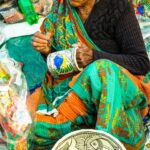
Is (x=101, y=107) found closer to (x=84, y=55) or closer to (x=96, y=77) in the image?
(x=96, y=77)

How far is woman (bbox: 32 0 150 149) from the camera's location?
167 cm

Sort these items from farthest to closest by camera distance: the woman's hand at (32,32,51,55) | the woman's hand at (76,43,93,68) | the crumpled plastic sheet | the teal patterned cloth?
1. the teal patterned cloth
2. the woman's hand at (32,32,51,55)
3. the woman's hand at (76,43,93,68)
4. the crumpled plastic sheet

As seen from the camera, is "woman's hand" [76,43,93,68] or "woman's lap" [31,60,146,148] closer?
"woman's lap" [31,60,146,148]

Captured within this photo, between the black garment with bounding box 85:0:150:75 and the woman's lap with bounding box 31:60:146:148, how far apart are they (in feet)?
0.60

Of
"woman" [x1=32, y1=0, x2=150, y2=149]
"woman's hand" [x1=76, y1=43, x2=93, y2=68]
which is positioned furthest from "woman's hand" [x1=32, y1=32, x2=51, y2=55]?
"woman's hand" [x1=76, y1=43, x2=93, y2=68]

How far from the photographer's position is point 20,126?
4.32ft

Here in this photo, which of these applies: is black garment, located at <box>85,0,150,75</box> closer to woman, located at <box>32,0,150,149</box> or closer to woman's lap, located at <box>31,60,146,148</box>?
woman, located at <box>32,0,150,149</box>

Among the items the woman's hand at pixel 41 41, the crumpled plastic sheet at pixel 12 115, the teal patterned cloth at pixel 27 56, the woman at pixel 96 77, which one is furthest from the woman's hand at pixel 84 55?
the teal patterned cloth at pixel 27 56

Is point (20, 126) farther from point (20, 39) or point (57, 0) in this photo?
point (20, 39)

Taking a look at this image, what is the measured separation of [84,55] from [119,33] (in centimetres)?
Result: 24

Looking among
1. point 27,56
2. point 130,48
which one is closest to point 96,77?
point 130,48

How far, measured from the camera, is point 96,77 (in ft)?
5.51

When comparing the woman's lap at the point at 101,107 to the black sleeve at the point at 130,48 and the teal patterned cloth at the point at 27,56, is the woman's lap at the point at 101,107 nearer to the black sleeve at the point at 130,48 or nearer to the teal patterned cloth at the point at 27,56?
the black sleeve at the point at 130,48

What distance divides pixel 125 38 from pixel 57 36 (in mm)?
382
